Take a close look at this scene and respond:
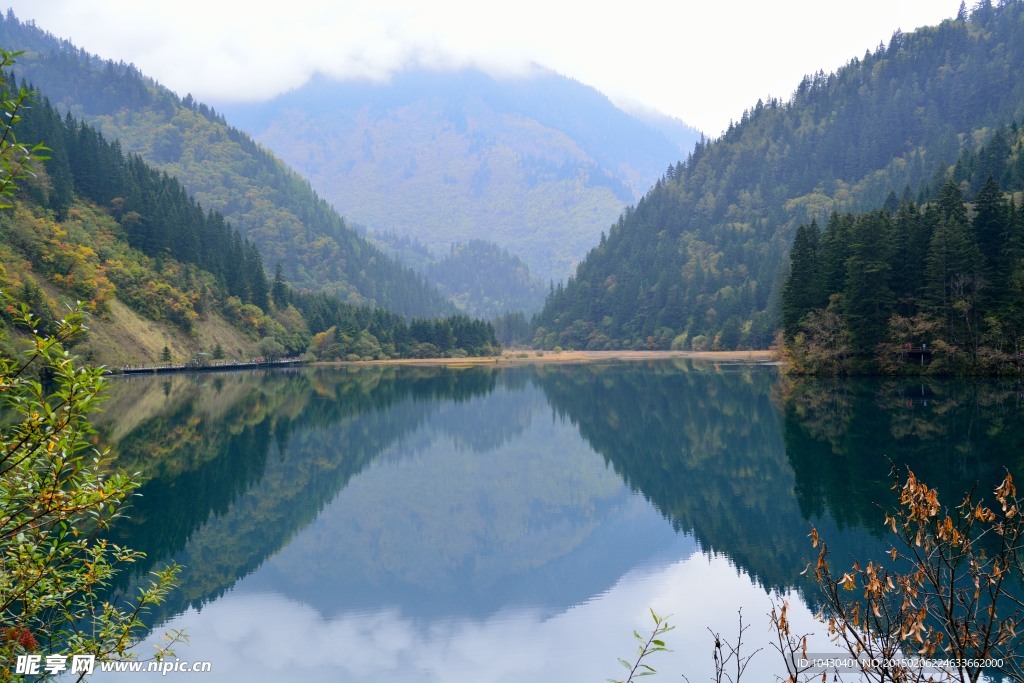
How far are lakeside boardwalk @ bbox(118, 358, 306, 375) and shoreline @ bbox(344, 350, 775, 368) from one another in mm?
10801

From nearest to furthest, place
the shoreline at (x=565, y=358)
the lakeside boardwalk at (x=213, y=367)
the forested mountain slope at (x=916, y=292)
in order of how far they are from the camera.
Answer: the forested mountain slope at (x=916, y=292), the lakeside boardwalk at (x=213, y=367), the shoreline at (x=565, y=358)

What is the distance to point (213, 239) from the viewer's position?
511 feet

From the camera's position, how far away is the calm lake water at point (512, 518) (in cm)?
1894

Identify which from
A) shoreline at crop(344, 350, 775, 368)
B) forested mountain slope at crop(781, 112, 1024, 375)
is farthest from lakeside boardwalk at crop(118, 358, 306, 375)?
forested mountain slope at crop(781, 112, 1024, 375)

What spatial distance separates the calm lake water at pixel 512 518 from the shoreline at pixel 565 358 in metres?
84.9

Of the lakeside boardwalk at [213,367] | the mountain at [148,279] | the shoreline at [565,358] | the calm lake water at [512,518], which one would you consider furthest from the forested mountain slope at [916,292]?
the lakeside boardwalk at [213,367]

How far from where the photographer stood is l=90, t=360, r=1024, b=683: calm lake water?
18.9 meters

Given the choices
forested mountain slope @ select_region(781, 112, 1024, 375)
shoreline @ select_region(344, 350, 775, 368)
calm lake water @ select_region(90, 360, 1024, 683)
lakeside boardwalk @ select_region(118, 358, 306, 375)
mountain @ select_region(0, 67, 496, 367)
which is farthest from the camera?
shoreline @ select_region(344, 350, 775, 368)

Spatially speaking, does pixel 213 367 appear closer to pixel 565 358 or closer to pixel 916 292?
pixel 565 358

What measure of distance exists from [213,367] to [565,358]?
8149cm

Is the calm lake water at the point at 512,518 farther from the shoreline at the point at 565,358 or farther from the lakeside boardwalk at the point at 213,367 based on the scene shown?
the shoreline at the point at 565,358

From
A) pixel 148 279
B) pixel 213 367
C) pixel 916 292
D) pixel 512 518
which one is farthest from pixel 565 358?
pixel 512 518

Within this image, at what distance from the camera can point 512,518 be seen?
3416 cm

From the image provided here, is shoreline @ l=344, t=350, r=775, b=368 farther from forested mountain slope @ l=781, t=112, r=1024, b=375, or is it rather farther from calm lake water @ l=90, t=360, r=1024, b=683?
calm lake water @ l=90, t=360, r=1024, b=683
